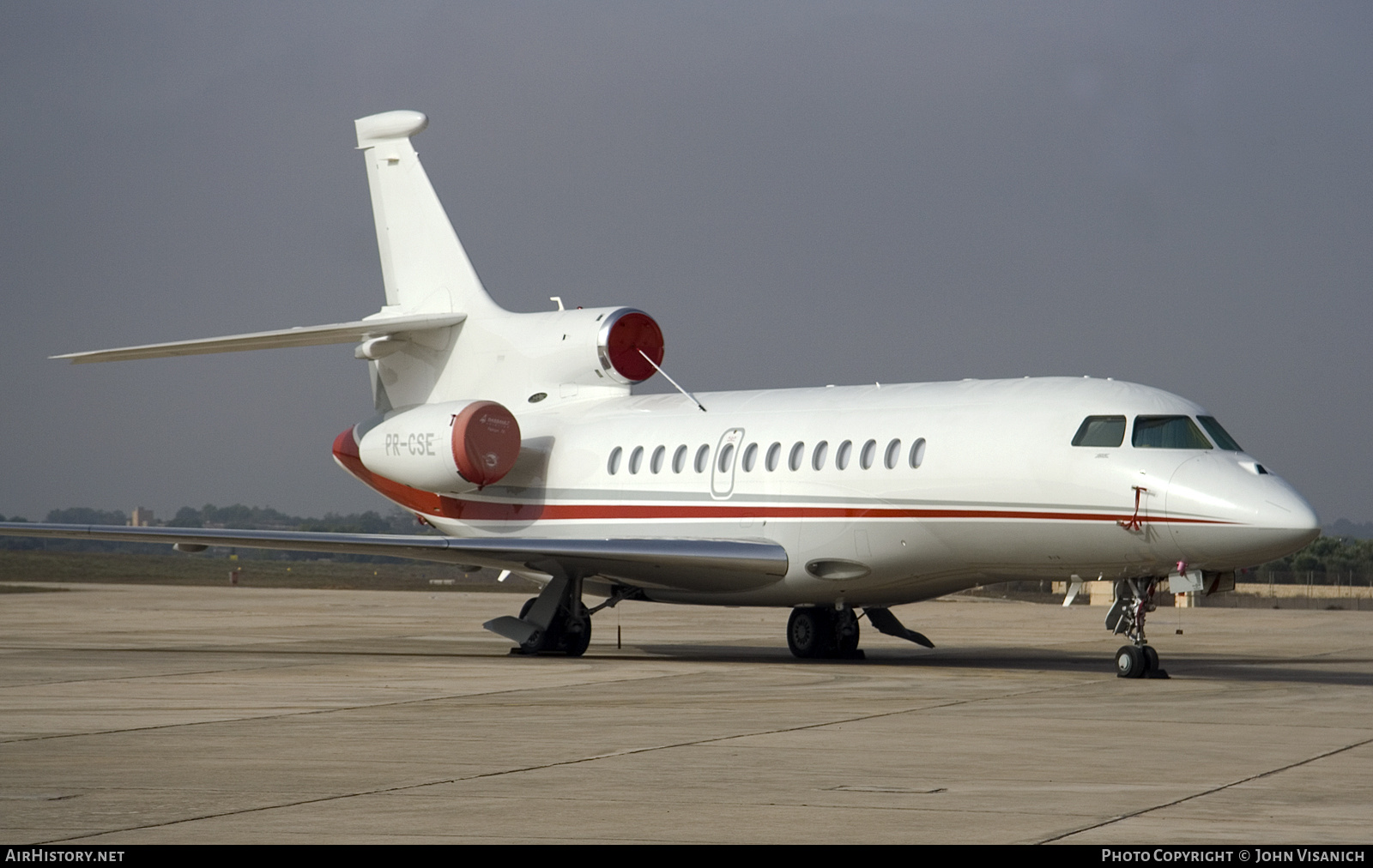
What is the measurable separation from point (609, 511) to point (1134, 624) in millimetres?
7805

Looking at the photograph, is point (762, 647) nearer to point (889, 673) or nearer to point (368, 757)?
point (889, 673)

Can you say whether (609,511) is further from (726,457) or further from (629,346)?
(629,346)

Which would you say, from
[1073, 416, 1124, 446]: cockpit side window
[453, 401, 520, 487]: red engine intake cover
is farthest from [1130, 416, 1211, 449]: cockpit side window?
[453, 401, 520, 487]: red engine intake cover

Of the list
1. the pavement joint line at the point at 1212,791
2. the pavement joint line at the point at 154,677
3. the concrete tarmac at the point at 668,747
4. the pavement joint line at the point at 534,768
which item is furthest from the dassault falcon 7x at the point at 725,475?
the pavement joint line at the point at 1212,791

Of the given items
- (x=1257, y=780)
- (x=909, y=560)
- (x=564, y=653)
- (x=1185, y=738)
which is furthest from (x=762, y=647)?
(x=1257, y=780)

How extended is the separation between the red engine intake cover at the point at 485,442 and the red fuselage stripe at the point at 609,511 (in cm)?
71

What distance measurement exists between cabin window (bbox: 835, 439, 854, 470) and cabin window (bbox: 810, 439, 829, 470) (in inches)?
7.8

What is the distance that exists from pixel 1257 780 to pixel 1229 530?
295 inches

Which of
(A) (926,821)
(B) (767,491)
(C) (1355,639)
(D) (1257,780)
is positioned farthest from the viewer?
(C) (1355,639)

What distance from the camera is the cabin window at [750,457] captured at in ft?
71.8

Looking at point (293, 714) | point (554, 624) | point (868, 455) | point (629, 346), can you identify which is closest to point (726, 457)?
point (868, 455)

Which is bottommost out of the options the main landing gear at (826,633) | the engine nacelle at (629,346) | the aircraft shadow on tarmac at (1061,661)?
the aircraft shadow on tarmac at (1061,661)

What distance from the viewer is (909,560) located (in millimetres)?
20156

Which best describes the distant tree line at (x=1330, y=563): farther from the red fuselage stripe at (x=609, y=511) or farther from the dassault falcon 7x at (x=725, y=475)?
the red fuselage stripe at (x=609, y=511)
